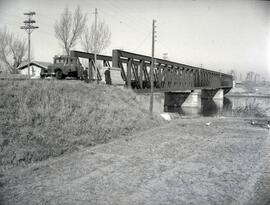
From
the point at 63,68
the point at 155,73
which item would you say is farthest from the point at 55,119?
the point at 155,73

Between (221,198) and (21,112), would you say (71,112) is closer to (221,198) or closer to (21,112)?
(21,112)

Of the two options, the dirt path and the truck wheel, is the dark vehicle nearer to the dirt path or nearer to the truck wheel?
the truck wheel

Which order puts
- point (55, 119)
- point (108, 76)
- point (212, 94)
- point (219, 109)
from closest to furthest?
point (55, 119)
point (108, 76)
point (219, 109)
point (212, 94)

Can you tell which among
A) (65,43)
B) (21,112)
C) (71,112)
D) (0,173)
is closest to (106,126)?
(71,112)

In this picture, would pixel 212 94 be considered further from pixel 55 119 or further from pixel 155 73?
pixel 55 119

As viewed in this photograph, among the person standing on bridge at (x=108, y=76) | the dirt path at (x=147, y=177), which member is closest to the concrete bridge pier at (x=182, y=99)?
the person standing on bridge at (x=108, y=76)

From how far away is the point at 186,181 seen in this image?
22.5 ft

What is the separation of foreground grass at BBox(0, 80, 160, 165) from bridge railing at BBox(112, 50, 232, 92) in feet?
29.4

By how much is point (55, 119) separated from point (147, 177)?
594 cm

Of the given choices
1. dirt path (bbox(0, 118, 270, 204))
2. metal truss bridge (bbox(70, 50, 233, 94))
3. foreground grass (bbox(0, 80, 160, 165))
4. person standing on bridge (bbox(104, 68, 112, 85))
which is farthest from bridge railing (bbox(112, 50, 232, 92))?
dirt path (bbox(0, 118, 270, 204))

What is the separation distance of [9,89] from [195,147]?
823cm

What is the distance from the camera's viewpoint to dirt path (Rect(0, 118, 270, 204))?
5.84 m

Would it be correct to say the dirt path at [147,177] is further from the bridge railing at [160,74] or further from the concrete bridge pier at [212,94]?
the concrete bridge pier at [212,94]

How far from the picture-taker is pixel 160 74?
36.4 metres
